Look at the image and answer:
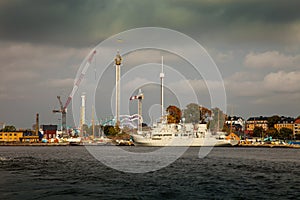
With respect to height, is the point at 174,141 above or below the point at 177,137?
below

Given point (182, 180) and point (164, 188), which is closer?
point (164, 188)

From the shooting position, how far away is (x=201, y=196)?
32.5 m

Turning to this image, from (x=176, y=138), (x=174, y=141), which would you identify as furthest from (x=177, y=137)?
(x=174, y=141)

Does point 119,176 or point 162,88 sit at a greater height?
point 162,88

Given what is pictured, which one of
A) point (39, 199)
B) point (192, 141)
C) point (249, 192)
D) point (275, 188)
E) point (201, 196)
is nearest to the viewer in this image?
point (39, 199)

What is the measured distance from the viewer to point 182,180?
1699 inches

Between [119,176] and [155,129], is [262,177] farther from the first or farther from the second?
[155,129]

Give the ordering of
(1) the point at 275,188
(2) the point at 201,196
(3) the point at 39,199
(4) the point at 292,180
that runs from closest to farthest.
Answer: (3) the point at 39,199 < (2) the point at 201,196 < (1) the point at 275,188 < (4) the point at 292,180

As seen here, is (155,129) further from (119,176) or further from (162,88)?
(119,176)

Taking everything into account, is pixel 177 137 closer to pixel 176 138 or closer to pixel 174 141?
pixel 176 138

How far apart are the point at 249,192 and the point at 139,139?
146 m

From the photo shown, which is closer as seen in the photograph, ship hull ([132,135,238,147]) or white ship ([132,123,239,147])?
ship hull ([132,135,238,147])

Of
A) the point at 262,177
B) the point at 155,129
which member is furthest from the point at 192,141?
the point at 262,177

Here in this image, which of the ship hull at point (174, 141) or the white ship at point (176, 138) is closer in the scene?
the ship hull at point (174, 141)
